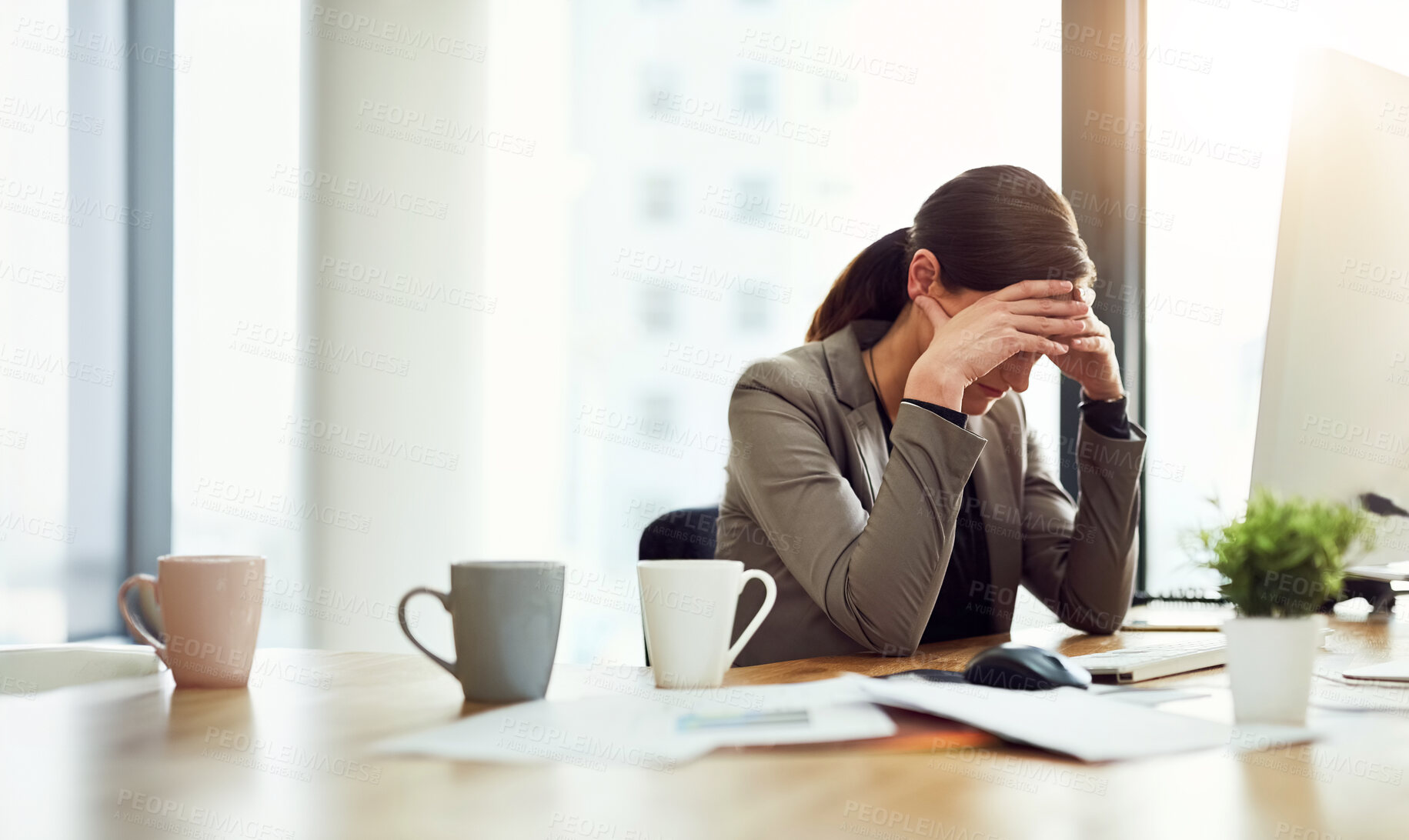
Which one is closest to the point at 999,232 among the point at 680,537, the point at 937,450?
the point at 937,450

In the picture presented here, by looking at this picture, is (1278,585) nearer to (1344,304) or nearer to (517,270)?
(1344,304)

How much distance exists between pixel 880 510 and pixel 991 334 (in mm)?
287

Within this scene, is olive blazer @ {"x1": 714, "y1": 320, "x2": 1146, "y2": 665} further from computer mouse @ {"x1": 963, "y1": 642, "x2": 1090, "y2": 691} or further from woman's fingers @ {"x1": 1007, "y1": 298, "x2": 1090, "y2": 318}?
computer mouse @ {"x1": 963, "y1": 642, "x2": 1090, "y2": 691}

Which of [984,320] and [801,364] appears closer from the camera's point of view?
[984,320]

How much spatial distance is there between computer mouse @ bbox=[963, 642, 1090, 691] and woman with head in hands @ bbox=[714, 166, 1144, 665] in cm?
36

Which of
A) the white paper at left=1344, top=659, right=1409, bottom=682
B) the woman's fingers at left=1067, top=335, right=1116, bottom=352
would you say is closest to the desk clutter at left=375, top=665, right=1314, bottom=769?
the white paper at left=1344, top=659, right=1409, bottom=682

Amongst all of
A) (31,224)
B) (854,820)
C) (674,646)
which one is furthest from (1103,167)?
(31,224)

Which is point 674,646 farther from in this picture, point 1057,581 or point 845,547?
point 1057,581

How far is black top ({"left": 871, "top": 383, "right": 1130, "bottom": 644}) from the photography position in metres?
1.46

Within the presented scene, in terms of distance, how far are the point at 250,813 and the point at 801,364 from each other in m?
1.07

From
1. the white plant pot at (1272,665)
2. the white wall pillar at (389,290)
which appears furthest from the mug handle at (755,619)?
the white wall pillar at (389,290)

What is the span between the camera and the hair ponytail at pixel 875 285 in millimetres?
1617

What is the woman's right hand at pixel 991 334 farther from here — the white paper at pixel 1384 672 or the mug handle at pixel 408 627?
the mug handle at pixel 408 627

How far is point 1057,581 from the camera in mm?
1510
